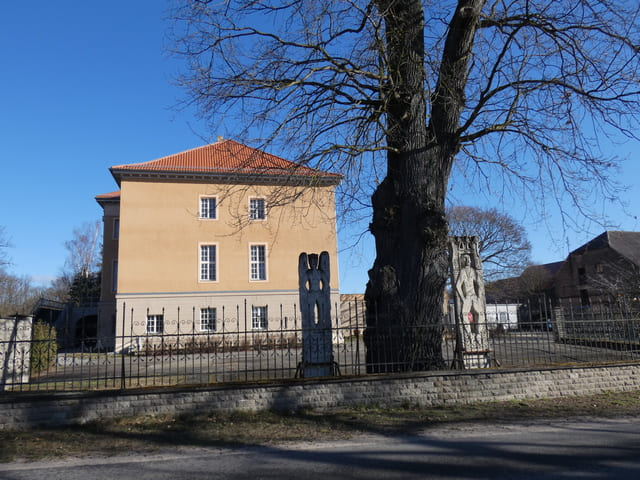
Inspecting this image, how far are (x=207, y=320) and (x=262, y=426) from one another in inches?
784

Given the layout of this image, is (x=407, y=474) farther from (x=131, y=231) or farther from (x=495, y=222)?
(x=495, y=222)

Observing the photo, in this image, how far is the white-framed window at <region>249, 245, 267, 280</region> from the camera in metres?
28.6

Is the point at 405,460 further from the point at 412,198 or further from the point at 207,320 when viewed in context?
the point at 207,320

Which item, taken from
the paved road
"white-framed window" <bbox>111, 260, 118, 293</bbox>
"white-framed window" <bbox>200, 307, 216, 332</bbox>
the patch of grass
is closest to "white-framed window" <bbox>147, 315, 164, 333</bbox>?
"white-framed window" <bbox>200, 307, 216, 332</bbox>

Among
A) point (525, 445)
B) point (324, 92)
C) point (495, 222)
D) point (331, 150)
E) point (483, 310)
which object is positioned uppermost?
point (495, 222)

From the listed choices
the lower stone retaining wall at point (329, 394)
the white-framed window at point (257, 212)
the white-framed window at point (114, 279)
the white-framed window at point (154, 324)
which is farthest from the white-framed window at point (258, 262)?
the lower stone retaining wall at point (329, 394)

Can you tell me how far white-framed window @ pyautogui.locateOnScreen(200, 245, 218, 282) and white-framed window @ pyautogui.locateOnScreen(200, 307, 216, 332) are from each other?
1.80m


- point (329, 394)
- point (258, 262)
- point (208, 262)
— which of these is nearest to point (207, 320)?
point (208, 262)

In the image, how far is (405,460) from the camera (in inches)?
228

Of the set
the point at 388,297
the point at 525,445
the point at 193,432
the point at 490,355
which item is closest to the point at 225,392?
the point at 193,432

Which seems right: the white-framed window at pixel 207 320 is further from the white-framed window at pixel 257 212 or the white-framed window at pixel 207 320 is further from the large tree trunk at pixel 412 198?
the large tree trunk at pixel 412 198

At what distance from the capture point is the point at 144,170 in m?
27.0

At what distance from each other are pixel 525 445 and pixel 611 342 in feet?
21.1

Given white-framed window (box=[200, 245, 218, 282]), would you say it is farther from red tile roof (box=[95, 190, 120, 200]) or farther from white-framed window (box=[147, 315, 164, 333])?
red tile roof (box=[95, 190, 120, 200])
